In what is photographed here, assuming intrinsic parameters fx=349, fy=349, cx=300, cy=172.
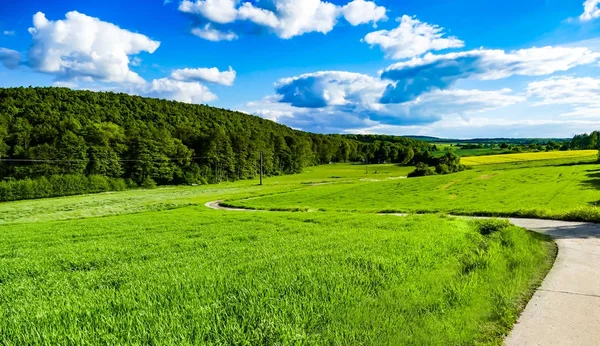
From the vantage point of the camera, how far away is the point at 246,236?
14.5 meters

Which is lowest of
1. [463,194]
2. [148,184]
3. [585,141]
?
[148,184]

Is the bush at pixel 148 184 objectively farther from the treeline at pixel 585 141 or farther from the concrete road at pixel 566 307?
the treeline at pixel 585 141

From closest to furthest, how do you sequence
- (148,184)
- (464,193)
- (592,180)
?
(592,180) < (464,193) < (148,184)

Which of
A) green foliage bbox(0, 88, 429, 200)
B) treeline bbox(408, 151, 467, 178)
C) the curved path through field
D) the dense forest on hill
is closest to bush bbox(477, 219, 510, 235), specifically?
the curved path through field

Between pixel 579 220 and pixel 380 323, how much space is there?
56.7ft

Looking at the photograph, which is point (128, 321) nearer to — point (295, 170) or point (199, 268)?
point (199, 268)

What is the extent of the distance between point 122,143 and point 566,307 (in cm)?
10739

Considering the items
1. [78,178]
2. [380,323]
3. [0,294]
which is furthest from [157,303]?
[78,178]

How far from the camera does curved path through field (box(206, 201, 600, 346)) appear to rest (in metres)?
5.03

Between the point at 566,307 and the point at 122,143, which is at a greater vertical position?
the point at 122,143

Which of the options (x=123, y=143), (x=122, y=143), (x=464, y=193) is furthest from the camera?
(x=123, y=143)

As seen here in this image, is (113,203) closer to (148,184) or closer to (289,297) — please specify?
(148,184)

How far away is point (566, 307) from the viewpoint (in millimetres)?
6039

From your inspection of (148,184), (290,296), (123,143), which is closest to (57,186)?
(148,184)
